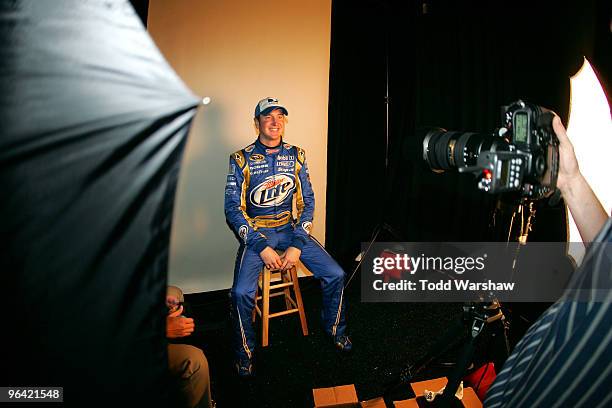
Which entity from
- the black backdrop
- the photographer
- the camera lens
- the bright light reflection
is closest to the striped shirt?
the photographer

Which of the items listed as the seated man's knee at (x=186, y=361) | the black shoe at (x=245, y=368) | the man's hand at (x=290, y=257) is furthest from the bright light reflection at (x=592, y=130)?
the seated man's knee at (x=186, y=361)

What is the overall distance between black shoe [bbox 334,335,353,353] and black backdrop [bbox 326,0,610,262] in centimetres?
104

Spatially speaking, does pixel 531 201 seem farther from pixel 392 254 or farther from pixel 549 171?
pixel 392 254

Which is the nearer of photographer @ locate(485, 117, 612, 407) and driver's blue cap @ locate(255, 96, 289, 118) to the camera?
photographer @ locate(485, 117, 612, 407)

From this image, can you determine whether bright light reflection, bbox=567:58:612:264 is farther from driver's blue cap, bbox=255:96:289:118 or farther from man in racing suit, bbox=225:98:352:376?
driver's blue cap, bbox=255:96:289:118

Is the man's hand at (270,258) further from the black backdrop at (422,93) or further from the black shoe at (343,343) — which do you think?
the black backdrop at (422,93)

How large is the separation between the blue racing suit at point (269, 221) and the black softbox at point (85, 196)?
1306 mm

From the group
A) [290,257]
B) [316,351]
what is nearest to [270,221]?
[290,257]

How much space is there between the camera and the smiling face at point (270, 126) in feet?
6.77

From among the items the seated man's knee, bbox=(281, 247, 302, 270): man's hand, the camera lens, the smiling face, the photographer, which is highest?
the smiling face

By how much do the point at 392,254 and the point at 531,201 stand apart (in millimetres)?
1879

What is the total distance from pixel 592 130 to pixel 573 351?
2458mm

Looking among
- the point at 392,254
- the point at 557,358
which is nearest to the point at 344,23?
the point at 392,254

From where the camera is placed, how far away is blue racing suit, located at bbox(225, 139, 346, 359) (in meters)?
1.86
